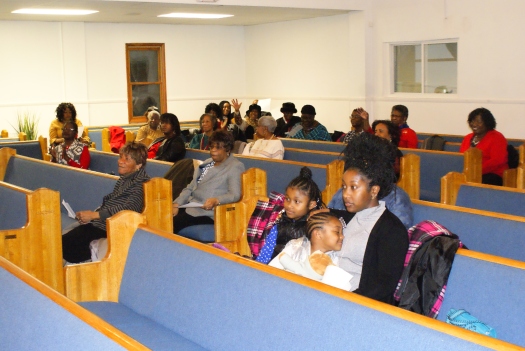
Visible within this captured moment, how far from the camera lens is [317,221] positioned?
3225 millimetres

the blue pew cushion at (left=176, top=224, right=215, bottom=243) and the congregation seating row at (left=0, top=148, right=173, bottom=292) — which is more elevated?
the congregation seating row at (left=0, top=148, right=173, bottom=292)

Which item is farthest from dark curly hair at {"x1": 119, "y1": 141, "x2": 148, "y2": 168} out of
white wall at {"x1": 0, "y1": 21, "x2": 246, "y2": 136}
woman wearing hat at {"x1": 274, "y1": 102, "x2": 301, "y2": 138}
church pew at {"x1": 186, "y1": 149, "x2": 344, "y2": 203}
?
white wall at {"x1": 0, "y1": 21, "x2": 246, "y2": 136}

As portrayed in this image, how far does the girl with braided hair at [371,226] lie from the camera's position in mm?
2947

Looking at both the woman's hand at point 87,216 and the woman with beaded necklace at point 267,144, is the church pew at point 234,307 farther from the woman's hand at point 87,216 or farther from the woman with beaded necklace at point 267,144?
the woman with beaded necklace at point 267,144

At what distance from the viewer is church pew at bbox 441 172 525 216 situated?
14.5 feet

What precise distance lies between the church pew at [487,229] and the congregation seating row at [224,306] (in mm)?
686

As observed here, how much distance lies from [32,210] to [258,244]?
146 centimetres

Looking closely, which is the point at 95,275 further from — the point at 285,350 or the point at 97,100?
the point at 97,100

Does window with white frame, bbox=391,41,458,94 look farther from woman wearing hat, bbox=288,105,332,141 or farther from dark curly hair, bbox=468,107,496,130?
dark curly hair, bbox=468,107,496,130

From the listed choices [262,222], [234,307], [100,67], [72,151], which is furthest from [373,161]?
[100,67]

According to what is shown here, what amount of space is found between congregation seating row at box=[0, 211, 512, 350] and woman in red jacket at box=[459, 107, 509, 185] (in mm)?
3960

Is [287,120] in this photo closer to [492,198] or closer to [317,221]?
[492,198]

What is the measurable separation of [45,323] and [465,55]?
28.0 ft

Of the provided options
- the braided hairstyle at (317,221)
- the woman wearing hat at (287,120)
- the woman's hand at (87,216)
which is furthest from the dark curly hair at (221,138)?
the woman wearing hat at (287,120)
